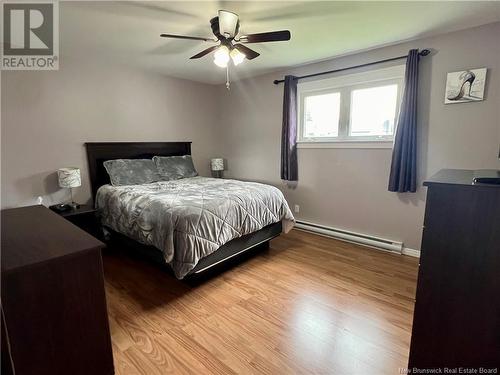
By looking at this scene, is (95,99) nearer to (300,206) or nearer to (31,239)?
(31,239)

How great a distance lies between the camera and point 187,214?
6.89ft

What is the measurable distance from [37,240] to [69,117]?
2619mm

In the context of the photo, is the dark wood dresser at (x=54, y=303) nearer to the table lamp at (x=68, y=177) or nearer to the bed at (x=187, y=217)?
the bed at (x=187, y=217)

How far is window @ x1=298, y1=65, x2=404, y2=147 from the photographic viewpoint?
9.65 feet

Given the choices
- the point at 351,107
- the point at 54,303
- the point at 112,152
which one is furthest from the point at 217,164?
the point at 54,303

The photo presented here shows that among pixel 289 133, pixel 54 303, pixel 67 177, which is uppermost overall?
pixel 289 133

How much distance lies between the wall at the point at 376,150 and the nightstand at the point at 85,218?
243 centimetres

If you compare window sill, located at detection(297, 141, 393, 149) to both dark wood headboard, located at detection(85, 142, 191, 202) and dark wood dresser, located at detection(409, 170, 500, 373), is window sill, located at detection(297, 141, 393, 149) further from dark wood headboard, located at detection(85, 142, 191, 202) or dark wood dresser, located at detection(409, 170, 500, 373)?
dark wood headboard, located at detection(85, 142, 191, 202)

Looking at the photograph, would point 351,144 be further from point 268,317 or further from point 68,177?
point 68,177

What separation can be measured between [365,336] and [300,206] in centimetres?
226

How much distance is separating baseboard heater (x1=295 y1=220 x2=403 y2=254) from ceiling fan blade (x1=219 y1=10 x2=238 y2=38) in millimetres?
2673

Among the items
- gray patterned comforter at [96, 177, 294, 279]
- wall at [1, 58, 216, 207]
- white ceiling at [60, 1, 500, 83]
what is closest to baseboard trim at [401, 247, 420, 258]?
gray patterned comforter at [96, 177, 294, 279]

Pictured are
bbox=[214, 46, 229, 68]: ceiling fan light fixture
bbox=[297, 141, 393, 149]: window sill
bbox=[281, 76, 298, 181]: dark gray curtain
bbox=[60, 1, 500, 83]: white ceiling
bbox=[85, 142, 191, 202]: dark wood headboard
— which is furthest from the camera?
bbox=[281, 76, 298, 181]: dark gray curtain

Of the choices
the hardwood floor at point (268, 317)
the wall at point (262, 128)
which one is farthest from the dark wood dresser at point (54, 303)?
the wall at point (262, 128)
